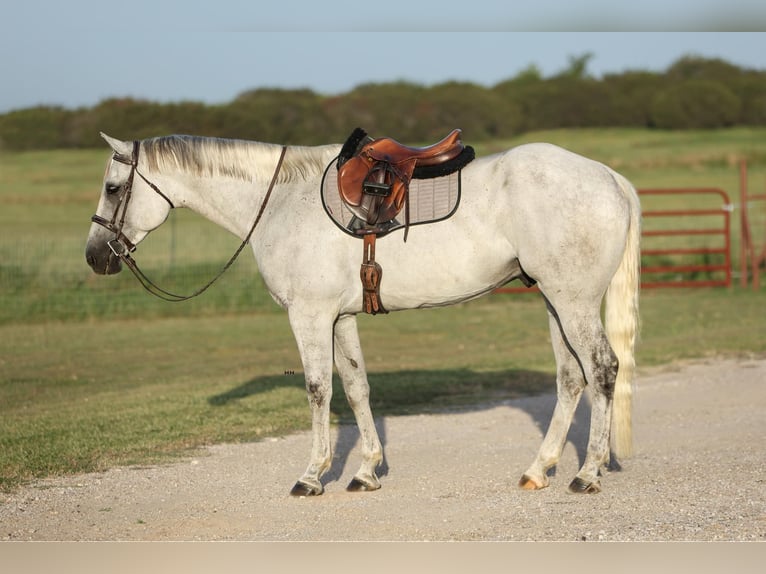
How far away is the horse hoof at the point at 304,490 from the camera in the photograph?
21.7 feet

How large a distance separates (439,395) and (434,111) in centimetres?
3368

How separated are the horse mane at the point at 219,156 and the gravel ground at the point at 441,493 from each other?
2.14 meters

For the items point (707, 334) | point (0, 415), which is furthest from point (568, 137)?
point (0, 415)

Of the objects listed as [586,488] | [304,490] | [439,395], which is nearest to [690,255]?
[439,395]

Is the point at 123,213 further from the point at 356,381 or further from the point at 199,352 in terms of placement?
the point at 199,352

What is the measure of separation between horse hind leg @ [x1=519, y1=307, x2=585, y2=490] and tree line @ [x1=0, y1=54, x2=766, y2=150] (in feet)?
41.5

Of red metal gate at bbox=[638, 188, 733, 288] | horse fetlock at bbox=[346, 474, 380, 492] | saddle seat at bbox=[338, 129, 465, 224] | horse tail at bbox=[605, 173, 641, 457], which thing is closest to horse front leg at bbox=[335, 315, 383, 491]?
horse fetlock at bbox=[346, 474, 380, 492]

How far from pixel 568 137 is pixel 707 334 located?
1494 inches

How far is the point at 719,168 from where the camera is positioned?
42344mm

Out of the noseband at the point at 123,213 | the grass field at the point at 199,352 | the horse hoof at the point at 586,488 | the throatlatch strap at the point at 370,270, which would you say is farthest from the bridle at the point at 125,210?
the horse hoof at the point at 586,488

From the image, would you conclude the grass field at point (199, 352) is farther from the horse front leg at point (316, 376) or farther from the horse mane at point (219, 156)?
the horse mane at point (219, 156)

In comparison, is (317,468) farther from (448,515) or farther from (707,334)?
(707,334)

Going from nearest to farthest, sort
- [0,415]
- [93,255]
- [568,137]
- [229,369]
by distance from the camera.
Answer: [93,255] < [0,415] < [229,369] < [568,137]

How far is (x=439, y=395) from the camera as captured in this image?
10.7m
